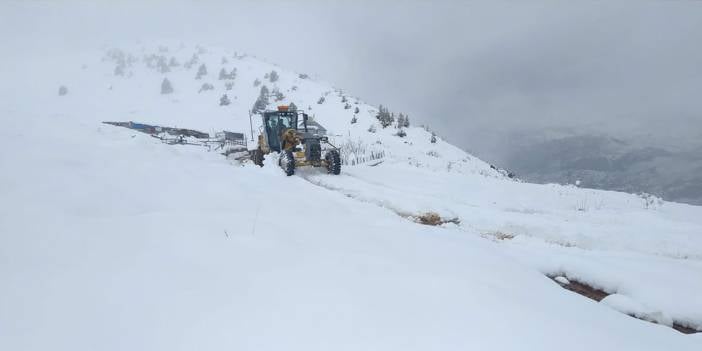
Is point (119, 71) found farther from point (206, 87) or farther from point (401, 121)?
point (401, 121)

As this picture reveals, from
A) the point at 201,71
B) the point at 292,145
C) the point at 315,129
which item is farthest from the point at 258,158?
the point at 201,71

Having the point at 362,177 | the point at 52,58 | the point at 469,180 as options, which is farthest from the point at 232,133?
the point at 52,58

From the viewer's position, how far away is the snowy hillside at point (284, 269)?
2.10 m

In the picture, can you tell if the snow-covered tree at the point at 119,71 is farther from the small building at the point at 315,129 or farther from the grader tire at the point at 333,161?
the grader tire at the point at 333,161

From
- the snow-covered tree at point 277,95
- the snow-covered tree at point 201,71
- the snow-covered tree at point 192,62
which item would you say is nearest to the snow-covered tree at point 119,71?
the snow-covered tree at point 192,62

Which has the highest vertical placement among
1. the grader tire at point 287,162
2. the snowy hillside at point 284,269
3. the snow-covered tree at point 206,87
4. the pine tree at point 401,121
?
the snow-covered tree at point 206,87

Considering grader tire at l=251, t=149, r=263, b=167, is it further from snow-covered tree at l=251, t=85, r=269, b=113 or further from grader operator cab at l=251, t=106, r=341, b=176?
snow-covered tree at l=251, t=85, r=269, b=113

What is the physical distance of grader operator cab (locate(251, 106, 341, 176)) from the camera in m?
13.0

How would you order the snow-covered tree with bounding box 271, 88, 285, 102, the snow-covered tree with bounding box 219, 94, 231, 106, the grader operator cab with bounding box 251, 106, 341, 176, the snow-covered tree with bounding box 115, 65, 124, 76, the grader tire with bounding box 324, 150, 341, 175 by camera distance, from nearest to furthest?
the grader tire with bounding box 324, 150, 341, 175 → the grader operator cab with bounding box 251, 106, 341, 176 → the snow-covered tree with bounding box 219, 94, 231, 106 → the snow-covered tree with bounding box 271, 88, 285, 102 → the snow-covered tree with bounding box 115, 65, 124, 76

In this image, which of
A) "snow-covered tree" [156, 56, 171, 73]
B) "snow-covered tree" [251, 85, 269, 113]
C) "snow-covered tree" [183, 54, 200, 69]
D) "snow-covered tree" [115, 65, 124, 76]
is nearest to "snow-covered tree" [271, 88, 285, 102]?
"snow-covered tree" [251, 85, 269, 113]

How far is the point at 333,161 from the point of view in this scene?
1288 centimetres

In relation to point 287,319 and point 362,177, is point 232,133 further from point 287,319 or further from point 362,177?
point 287,319

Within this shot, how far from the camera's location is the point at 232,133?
25.7 meters

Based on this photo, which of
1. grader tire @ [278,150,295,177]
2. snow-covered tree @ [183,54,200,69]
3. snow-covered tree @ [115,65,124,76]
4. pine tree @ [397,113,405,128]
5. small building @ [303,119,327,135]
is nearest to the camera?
grader tire @ [278,150,295,177]
